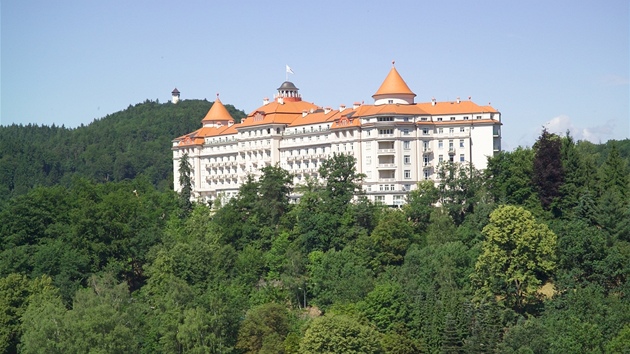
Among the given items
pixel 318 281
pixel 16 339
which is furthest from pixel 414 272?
pixel 16 339

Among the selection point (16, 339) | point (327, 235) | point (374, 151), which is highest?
point (374, 151)

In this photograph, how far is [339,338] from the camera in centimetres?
6334

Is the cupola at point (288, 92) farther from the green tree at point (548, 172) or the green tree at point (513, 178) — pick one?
the green tree at point (548, 172)

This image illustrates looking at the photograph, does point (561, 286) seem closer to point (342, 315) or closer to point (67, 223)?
point (342, 315)

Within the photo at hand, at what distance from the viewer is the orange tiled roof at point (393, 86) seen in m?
98.4

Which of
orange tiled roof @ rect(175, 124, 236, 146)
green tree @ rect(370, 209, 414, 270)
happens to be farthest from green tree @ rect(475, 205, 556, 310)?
orange tiled roof @ rect(175, 124, 236, 146)

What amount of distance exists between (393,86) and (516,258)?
31711 millimetres

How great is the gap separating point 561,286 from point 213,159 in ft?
186

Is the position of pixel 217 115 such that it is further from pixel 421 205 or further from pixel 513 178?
pixel 513 178

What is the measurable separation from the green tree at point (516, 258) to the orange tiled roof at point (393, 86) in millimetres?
28638

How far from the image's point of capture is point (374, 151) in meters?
96.0

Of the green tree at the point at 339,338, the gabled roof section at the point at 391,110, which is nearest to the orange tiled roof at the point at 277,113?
the gabled roof section at the point at 391,110

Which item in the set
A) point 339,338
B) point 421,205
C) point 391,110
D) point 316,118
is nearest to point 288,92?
point 316,118

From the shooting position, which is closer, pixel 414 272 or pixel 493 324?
pixel 493 324
